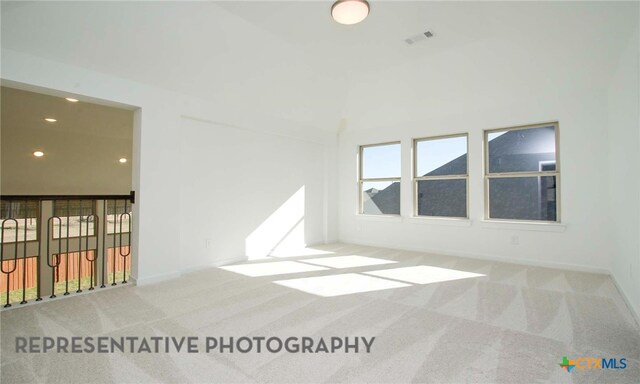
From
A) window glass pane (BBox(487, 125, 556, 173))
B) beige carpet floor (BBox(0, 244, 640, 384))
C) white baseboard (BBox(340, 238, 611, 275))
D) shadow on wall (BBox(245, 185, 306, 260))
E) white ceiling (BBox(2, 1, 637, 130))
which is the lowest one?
beige carpet floor (BBox(0, 244, 640, 384))

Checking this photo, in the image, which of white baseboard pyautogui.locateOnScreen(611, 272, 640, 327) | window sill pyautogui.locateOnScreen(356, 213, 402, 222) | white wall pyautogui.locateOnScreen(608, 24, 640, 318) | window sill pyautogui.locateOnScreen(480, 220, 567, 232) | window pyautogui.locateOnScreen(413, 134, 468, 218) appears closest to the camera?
white baseboard pyautogui.locateOnScreen(611, 272, 640, 327)

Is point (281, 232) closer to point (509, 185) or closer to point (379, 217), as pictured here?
point (379, 217)

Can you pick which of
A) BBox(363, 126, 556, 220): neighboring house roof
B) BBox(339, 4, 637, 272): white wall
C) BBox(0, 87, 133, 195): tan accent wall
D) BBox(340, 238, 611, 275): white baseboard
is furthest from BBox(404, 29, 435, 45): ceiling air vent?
BBox(0, 87, 133, 195): tan accent wall

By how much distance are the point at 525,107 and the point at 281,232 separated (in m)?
4.42

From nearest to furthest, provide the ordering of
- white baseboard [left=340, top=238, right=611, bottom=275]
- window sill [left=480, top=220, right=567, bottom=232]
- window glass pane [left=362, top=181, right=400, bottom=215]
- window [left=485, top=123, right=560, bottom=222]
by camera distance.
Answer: white baseboard [left=340, top=238, right=611, bottom=275]
window sill [left=480, top=220, right=567, bottom=232]
window [left=485, top=123, right=560, bottom=222]
window glass pane [left=362, top=181, right=400, bottom=215]

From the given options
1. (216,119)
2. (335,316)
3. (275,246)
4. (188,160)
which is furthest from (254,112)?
(335,316)

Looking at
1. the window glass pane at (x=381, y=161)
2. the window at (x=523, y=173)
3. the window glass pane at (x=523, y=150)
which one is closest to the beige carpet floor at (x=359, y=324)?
the window at (x=523, y=173)

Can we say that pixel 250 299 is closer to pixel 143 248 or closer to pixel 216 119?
pixel 143 248

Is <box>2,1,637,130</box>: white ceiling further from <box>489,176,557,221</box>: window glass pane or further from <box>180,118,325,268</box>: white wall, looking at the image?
<box>489,176,557,221</box>: window glass pane

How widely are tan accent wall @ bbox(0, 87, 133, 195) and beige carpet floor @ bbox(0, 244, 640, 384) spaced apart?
390 cm

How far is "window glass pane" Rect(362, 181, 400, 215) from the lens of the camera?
5941mm

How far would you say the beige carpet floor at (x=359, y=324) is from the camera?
179 centimetres

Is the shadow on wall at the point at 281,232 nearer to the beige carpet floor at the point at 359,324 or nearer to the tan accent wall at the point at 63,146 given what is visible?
the beige carpet floor at the point at 359,324

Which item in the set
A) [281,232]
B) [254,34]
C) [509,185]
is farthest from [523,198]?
[254,34]
